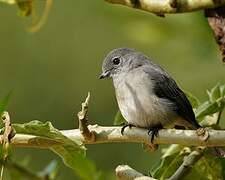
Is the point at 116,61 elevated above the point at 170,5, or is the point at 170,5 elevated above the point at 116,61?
the point at 170,5

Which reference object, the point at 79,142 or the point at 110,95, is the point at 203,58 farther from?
the point at 110,95

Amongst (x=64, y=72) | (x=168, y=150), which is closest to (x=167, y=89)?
(x=168, y=150)

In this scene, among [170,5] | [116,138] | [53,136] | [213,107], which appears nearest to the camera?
[53,136]

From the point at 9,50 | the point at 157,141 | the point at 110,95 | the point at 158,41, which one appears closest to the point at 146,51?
the point at 110,95

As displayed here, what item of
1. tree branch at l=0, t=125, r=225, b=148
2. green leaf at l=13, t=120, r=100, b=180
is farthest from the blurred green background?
green leaf at l=13, t=120, r=100, b=180

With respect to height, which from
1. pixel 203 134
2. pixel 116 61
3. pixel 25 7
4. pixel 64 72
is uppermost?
pixel 25 7

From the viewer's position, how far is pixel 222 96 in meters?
3.41

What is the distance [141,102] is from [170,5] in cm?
123

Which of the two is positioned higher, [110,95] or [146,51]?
[146,51]

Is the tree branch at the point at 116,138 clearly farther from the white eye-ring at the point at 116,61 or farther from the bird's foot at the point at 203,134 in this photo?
the white eye-ring at the point at 116,61

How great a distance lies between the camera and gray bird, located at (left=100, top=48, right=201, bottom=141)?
13.8 feet

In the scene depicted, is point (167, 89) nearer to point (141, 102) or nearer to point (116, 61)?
point (141, 102)

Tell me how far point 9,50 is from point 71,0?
2.60 feet

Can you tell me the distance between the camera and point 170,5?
321 cm
